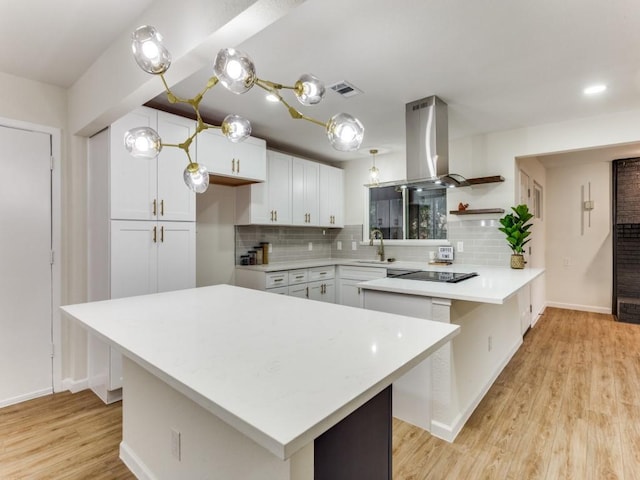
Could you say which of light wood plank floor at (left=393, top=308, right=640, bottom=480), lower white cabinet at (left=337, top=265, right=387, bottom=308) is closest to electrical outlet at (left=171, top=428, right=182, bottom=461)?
light wood plank floor at (left=393, top=308, right=640, bottom=480)

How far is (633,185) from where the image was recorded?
4945 millimetres

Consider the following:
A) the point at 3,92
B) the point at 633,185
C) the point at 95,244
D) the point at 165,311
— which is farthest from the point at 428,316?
the point at 633,185

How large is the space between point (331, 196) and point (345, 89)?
2357 mm

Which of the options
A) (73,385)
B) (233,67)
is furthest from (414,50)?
(73,385)

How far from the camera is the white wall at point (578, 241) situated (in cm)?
534

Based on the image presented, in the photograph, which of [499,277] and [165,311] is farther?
[499,277]

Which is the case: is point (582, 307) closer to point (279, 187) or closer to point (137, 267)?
point (279, 187)

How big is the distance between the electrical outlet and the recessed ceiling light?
11.8ft

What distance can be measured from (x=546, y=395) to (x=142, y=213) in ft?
11.7

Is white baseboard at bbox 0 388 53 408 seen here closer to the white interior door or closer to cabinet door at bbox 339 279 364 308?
the white interior door

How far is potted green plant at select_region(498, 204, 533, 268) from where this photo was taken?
3375 millimetres

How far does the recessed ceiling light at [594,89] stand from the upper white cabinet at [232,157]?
2.95 meters

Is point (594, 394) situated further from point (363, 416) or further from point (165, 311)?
point (165, 311)

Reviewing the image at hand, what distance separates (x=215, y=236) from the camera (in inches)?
151
